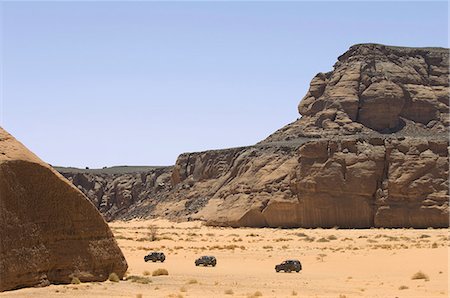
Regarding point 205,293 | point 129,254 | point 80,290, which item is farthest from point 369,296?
point 129,254

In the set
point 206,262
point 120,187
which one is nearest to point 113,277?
point 206,262

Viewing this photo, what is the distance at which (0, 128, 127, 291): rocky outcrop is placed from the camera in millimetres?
17797

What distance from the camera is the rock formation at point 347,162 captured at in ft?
232

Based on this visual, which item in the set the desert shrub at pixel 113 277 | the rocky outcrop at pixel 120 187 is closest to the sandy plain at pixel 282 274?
the desert shrub at pixel 113 277

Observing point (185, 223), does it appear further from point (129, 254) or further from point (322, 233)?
point (129, 254)

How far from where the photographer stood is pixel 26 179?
18750 millimetres

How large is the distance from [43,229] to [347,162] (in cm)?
5736

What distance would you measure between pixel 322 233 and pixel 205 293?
149 ft

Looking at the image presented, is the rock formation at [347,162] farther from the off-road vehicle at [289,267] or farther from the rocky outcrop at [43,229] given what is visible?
the rocky outcrop at [43,229]

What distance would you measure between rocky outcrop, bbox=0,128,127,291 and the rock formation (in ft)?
173

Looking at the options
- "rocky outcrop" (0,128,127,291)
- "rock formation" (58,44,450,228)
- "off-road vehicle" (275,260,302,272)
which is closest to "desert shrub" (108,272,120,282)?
"rocky outcrop" (0,128,127,291)

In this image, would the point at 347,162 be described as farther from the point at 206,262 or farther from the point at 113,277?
the point at 113,277

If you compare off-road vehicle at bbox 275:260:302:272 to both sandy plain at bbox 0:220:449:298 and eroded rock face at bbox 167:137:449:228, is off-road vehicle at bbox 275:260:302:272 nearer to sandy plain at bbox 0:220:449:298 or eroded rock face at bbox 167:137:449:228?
sandy plain at bbox 0:220:449:298

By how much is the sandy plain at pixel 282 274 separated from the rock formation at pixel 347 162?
10603 millimetres
